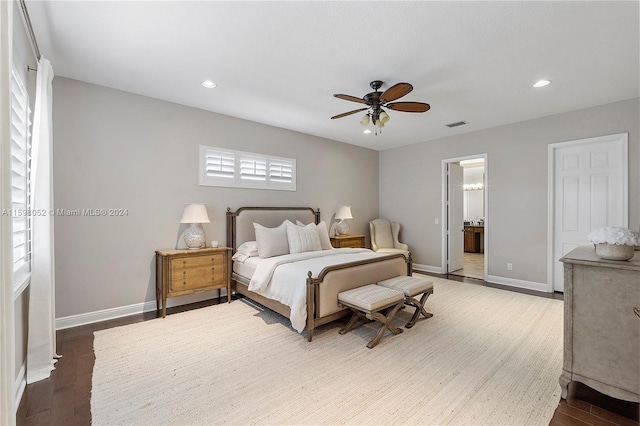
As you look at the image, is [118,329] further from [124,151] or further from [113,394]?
[124,151]

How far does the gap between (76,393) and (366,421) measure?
2051mm

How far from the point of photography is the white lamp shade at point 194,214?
146 inches

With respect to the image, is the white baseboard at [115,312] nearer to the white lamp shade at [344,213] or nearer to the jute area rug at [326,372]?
the jute area rug at [326,372]

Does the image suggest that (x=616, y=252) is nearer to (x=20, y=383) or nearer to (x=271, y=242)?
(x=271, y=242)

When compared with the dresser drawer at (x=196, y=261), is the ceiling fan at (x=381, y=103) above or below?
above

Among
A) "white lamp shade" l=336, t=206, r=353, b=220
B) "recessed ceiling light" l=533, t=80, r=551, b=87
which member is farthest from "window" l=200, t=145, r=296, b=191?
"recessed ceiling light" l=533, t=80, r=551, b=87

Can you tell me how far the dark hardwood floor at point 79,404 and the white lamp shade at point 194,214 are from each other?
1.72 m

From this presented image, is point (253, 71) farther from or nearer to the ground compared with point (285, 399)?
farther from the ground

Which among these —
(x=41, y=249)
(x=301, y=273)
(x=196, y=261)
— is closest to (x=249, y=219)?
(x=196, y=261)

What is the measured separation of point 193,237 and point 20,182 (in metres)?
1.82

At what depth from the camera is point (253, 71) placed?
10.0ft

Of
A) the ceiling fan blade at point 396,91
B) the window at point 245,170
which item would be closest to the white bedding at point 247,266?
the window at point 245,170

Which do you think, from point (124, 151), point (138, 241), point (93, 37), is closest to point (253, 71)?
point (93, 37)

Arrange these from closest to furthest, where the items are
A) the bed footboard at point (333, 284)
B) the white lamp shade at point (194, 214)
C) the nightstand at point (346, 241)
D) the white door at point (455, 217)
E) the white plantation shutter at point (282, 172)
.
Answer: the bed footboard at point (333, 284) → the white lamp shade at point (194, 214) → the white plantation shutter at point (282, 172) → the nightstand at point (346, 241) → the white door at point (455, 217)
